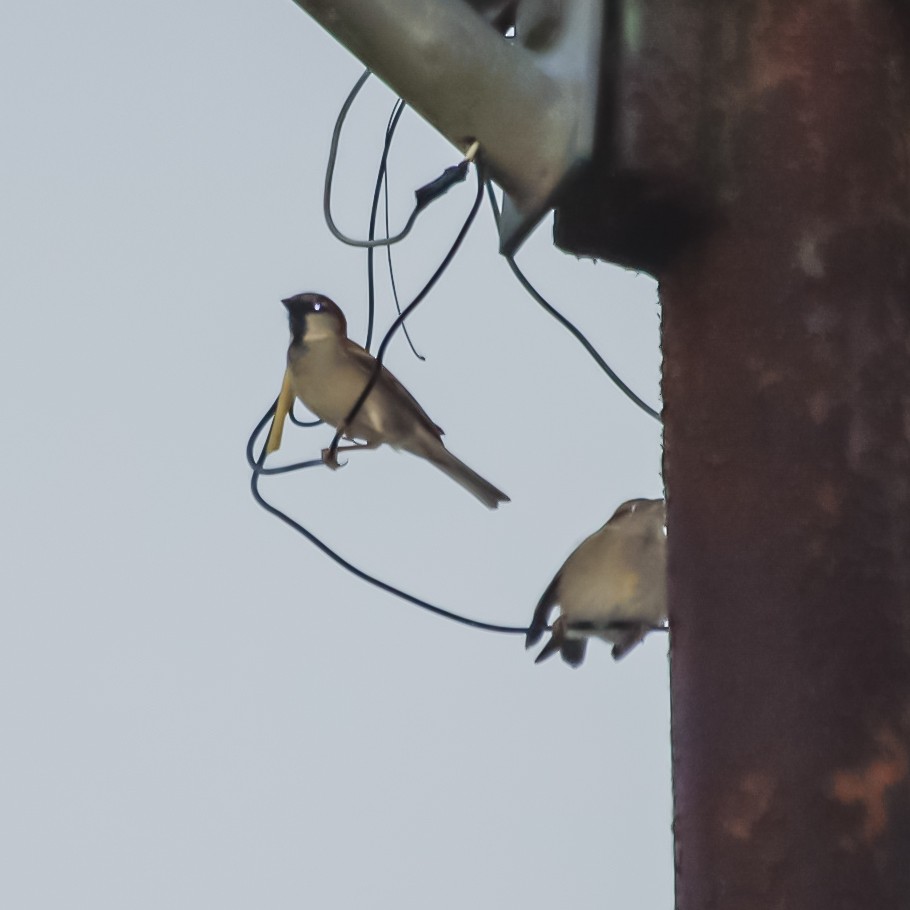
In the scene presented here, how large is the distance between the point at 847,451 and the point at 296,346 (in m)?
1.77

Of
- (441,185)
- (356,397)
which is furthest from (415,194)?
(356,397)

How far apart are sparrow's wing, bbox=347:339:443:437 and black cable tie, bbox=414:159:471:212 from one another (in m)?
0.63

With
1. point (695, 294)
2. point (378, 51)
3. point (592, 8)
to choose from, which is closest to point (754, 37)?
point (592, 8)

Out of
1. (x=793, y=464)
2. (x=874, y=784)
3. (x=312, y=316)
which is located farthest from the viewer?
(x=312, y=316)

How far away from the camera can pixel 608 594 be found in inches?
133

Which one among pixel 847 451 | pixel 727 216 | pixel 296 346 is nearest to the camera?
pixel 847 451

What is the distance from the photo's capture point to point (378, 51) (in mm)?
2070

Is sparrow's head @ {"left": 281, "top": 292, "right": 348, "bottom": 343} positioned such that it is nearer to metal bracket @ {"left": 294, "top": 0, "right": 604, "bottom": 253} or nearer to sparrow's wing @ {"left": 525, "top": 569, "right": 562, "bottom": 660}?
sparrow's wing @ {"left": 525, "top": 569, "right": 562, "bottom": 660}

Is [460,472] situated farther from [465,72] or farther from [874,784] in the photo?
[874,784]

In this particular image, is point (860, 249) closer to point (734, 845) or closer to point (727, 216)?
point (727, 216)

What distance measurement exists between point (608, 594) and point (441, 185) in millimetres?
1197

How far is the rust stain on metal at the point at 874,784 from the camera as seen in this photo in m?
1.70

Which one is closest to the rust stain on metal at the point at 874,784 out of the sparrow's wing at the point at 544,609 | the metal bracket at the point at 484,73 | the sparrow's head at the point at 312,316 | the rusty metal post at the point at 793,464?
the rusty metal post at the point at 793,464

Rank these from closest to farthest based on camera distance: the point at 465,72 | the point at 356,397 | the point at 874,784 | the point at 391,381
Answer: the point at 874,784
the point at 465,72
the point at 356,397
the point at 391,381
